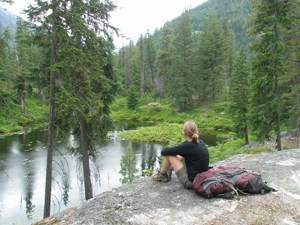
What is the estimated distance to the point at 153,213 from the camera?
604 centimetres

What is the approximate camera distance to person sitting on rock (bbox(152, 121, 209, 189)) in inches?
269

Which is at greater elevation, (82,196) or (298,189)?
(298,189)

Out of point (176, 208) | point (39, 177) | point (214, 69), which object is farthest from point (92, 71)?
point (214, 69)

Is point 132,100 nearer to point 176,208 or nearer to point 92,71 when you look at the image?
point 92,71

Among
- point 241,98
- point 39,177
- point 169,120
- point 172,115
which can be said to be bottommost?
point 39,177

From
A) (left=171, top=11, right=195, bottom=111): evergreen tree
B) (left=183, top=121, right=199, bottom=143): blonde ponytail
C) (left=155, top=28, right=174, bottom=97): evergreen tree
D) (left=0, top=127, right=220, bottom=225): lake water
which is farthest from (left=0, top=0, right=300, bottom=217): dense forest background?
(left=155, top=28, right=174, bottom=97): evergreen tree

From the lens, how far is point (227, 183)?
658cm

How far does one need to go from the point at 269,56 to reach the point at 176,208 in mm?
14118

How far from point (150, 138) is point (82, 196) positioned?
19.0 m

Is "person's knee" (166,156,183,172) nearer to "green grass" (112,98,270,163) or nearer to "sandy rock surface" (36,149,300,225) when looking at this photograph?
"sandy rock surface" (36,149,300,225)

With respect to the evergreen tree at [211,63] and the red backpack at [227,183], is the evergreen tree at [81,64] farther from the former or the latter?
the evergreen tree at [211,63]

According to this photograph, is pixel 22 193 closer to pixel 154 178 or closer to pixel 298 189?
pixel 154 178

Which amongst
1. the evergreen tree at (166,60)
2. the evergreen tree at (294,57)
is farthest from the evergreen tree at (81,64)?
the evergreen tree at (166,60)

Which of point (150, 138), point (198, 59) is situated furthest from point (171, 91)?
point (150, 138)
